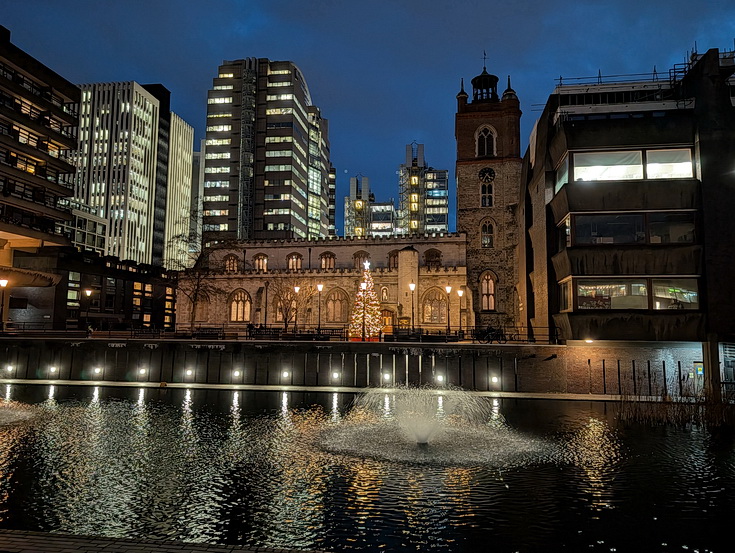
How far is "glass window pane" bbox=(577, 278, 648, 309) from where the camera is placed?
30.8 metres

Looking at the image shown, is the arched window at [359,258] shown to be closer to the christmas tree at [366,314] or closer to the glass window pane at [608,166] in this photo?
the christmas tree at [366,314]

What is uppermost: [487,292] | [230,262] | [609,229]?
[230,262]

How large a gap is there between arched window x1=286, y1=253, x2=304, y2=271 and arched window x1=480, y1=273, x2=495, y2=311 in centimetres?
2339

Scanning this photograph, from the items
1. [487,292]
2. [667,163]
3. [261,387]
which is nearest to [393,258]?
[487,292]

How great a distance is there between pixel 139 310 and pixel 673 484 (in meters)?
94.5

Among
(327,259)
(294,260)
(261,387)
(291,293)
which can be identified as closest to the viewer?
(261,387)

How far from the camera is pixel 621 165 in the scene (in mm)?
31516

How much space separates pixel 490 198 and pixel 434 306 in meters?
14.0

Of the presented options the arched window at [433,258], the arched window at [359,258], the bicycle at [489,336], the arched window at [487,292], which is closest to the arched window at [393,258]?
the arched window at [359,258]

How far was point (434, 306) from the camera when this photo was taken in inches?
2248

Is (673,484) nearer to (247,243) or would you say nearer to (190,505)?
(190,505)

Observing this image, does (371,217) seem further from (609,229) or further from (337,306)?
(609,229)

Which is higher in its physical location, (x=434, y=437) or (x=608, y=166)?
(x=608, y=166)

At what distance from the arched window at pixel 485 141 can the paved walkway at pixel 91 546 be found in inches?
2192
